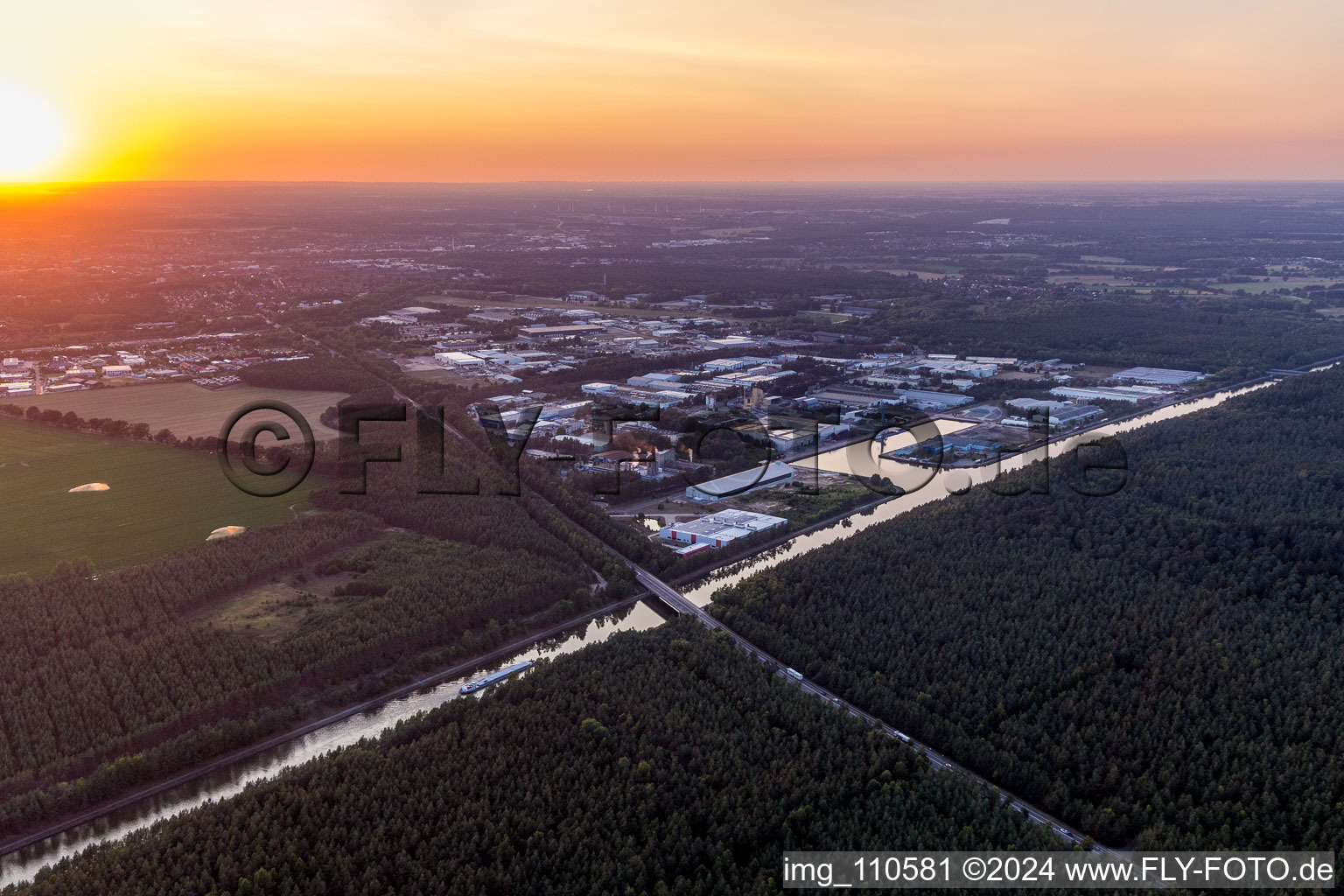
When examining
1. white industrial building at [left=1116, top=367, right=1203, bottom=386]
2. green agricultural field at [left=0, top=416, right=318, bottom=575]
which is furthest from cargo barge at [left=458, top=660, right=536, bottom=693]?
white industrial building at [left=1116, top=367, right=1203, bottom=386]

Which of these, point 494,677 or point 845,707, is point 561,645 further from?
point 845,707

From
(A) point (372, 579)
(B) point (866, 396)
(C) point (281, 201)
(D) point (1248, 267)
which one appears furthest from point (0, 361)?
(C) point (281, 201)

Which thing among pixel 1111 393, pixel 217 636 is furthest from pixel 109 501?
pixel 1111 393

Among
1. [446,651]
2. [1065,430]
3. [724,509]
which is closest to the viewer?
[446,651]

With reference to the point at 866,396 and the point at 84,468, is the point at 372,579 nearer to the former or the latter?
the point at 84,468

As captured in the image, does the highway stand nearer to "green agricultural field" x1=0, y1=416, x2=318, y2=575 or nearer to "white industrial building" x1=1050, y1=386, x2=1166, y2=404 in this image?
"green agricultural field" x1=0, y1=416, x2=318, y2=575

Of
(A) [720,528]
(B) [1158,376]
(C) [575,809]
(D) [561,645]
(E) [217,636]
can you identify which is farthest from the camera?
(B) [1158,376]
